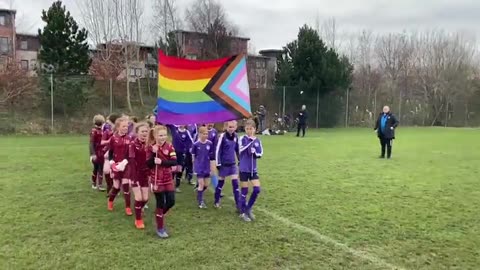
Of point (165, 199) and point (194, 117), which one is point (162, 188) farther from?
point (194, 117)

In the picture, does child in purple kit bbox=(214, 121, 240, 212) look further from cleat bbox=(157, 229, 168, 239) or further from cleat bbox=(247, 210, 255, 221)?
cleat bbox=(157, 229, 168, 239)

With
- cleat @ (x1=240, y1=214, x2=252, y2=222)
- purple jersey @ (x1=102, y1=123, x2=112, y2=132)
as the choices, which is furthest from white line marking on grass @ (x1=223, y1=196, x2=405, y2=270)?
purple jersey @ (x1=102, y1=123, x2=112, y2=132)

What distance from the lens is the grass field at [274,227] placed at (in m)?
5.62

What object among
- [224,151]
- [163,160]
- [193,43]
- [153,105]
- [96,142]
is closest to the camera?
[163,160]

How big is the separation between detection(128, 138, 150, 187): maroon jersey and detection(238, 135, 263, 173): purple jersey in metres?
1.61

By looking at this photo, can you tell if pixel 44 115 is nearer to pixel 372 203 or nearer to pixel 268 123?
pixel 268 123

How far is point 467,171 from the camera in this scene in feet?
43.9

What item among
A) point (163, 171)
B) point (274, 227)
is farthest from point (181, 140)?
point (274, 227)

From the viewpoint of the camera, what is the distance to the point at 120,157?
7926mm

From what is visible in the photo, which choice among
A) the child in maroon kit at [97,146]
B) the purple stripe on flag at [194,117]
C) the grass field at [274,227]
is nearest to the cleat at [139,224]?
the grass field at [274,227]

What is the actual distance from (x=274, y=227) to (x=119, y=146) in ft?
9.67

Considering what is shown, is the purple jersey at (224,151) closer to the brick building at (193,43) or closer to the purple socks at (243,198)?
the purple socks at (243,198)

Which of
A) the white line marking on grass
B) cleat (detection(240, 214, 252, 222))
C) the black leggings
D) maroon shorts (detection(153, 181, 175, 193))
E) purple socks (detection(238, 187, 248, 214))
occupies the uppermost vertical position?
maroon shorts (detection(153, 181, 175, 193))

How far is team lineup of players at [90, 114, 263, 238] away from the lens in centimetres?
666
